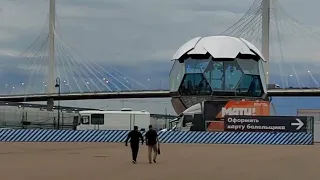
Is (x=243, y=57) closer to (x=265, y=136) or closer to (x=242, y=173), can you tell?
(x=265, y=136)

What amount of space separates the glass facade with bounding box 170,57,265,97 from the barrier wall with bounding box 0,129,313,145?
643 inches

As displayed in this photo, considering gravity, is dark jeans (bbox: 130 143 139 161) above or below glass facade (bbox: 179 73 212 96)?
below

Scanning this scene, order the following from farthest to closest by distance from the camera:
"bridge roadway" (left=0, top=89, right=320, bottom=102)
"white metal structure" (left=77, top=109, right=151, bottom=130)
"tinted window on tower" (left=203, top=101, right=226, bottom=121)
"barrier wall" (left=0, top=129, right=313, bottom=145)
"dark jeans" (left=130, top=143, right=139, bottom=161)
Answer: "bridge roadway" (left=0, top=89, right=320, bottom=102) → "white metal structure" (left=77, top=109, right=151, bottom=130) → "tinted window on tower" (left=203, top=101, right=226, bottom=121) → "barrier wall" (left=0, top=129, right=313, bottom=145) → "dark jeans" (left=130, top=143, right=139, bottom=161)

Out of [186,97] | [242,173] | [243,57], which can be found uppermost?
[243,57]

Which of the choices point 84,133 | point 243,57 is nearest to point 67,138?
point 84,133

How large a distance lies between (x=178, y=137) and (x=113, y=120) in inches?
379

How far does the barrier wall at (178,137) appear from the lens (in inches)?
1601

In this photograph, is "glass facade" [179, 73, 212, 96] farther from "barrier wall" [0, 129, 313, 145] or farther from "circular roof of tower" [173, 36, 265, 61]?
"barrier wall" [0, 129, 313, 145]

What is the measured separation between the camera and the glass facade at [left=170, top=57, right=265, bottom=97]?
57.2 meters

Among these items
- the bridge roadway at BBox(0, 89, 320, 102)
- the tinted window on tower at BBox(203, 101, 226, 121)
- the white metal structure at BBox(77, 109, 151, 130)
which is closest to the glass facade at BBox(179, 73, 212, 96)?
the white metal structure at BBox(77, 109, 151, 130)

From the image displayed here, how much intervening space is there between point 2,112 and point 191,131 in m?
20.8

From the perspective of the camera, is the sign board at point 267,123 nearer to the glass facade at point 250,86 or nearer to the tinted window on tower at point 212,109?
the tinted window on tower at point 212,109

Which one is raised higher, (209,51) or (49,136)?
(209,51)

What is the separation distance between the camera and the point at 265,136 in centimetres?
4069
